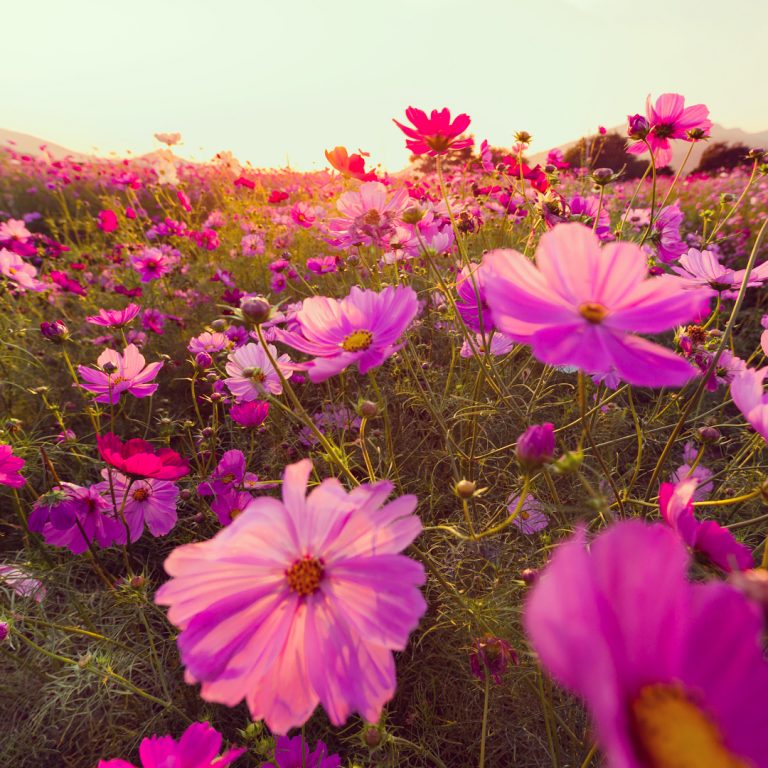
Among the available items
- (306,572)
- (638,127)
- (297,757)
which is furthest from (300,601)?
(638,127)

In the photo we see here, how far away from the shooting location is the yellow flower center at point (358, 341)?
0.52 m

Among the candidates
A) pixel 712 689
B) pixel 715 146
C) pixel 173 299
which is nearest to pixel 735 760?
pixel 712 689

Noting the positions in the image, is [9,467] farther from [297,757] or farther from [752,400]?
[752,400]

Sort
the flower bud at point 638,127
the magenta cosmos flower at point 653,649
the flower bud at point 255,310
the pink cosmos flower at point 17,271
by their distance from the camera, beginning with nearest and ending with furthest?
the magenta cosmos flower at point 653,649 → the flower bud at point 255,310 → the flower bud at point 638,127 → the pink cosmos flower at point 17,271

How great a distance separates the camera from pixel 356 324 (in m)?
0.57

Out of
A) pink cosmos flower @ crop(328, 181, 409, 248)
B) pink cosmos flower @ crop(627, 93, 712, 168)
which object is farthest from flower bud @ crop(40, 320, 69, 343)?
pink cosmos flower @ crop(627, 93, 712, 168)

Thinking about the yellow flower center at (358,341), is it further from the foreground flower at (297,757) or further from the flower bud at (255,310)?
the foreground flower at (297,757)

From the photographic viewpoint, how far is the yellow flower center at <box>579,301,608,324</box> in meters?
0.35

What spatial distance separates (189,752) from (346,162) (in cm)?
109

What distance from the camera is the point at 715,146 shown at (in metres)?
8.00

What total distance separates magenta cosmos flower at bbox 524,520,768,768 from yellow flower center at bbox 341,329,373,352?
35 cm

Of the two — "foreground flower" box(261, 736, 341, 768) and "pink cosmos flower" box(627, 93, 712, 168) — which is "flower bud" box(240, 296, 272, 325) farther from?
"pink cosmos flower" box(627, 93, 712, 168)

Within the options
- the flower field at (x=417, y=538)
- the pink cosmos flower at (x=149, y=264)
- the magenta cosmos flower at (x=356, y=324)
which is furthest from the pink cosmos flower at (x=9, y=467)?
the pink cosmos flower at (x=149, y=264)

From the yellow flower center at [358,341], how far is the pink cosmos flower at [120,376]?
1.49ft
